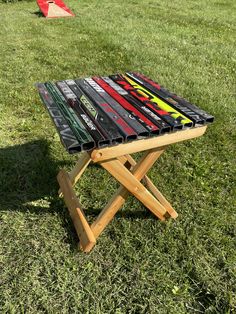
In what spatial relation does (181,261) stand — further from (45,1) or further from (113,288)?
(45,1)

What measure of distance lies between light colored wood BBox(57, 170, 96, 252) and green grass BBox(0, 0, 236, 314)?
0.14m

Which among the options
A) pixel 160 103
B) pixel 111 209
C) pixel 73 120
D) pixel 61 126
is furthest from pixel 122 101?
pixel 111 209

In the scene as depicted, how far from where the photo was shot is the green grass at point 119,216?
111 inches

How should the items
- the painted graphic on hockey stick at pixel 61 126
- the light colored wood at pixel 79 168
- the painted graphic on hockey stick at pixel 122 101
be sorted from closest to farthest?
1. the painted graphic on hockey stick at pixel 61 126
2. the painted graphic on hockey stick at pixel 122 101
3. the light colored wood at pixel 79 168

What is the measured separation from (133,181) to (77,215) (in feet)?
2.25

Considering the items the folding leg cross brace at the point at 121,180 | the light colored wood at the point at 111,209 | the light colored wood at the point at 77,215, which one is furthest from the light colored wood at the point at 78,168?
the light colored wood at the point at 111,209

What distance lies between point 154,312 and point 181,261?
559mm

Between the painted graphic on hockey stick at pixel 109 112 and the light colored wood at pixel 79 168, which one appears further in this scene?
the light colored wood at pixel 79 168

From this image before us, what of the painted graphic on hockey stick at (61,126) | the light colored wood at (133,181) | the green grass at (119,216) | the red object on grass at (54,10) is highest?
the painted graphic on hockey stick at (61,126)

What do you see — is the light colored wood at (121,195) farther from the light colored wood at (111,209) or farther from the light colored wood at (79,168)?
the light colored wood at (79,168)

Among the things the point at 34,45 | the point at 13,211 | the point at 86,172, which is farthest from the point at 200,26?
the point at 13,211

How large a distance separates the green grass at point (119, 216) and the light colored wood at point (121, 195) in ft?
0.75

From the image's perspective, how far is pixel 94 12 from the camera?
10734 mm

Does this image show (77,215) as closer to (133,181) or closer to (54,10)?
(133,181)
